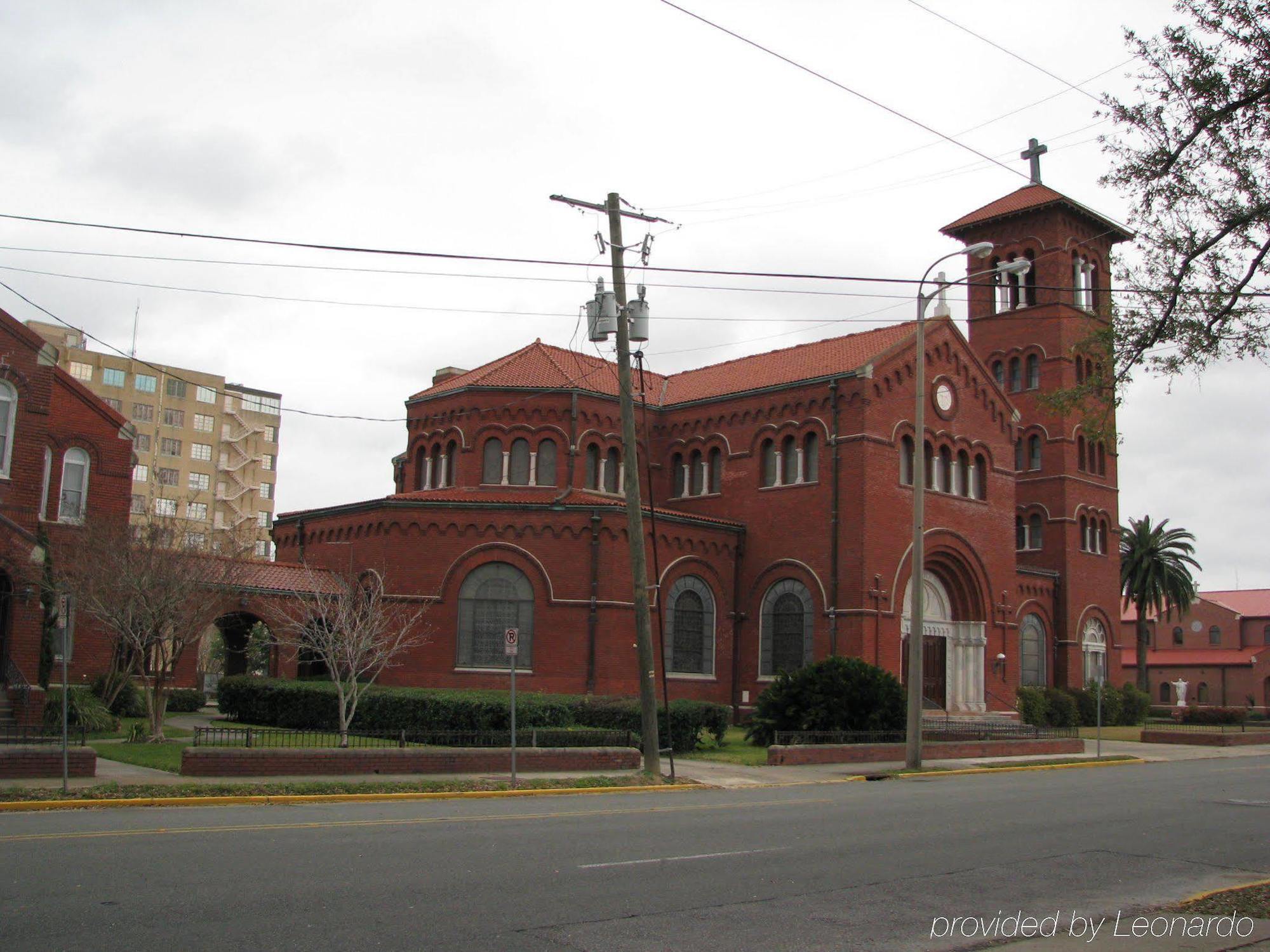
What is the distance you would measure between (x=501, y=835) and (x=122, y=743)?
14.5 meters

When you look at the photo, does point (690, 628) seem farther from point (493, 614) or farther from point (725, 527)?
point (493, 614)

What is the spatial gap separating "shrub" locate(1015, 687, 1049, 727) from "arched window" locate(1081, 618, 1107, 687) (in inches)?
217

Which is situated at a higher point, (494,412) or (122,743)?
(494,412)

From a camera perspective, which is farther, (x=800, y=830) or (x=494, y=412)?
(x=494, y=412)

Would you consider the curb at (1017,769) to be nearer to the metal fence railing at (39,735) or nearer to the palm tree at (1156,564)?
the metal fence railing at (39,735)

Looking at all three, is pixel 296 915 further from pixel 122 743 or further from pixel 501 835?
pixel 122 743

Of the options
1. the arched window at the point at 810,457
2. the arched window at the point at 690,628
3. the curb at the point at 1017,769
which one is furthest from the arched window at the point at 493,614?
the curb at the point at 1017,769

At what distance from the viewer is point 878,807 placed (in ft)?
59.9

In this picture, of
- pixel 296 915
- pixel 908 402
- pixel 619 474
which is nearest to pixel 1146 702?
pixel 908 402

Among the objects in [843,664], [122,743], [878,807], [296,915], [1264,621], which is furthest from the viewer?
[1264,621]

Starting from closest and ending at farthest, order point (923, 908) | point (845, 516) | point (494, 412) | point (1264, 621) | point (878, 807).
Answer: point (923, 908), point (878, 807), point (845, 516), point (494, 412), point (1264, 621)

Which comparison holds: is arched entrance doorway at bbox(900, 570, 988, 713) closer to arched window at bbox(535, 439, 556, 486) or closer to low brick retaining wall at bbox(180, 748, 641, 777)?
arched window at bbox(535, 439, 556, 486)

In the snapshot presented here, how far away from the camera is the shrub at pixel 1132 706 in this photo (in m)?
52.6

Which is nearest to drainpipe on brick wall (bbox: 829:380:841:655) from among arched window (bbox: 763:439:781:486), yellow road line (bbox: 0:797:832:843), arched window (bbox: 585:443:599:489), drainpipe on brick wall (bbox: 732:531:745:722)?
arched window (bbox: 763:439:781:486)
